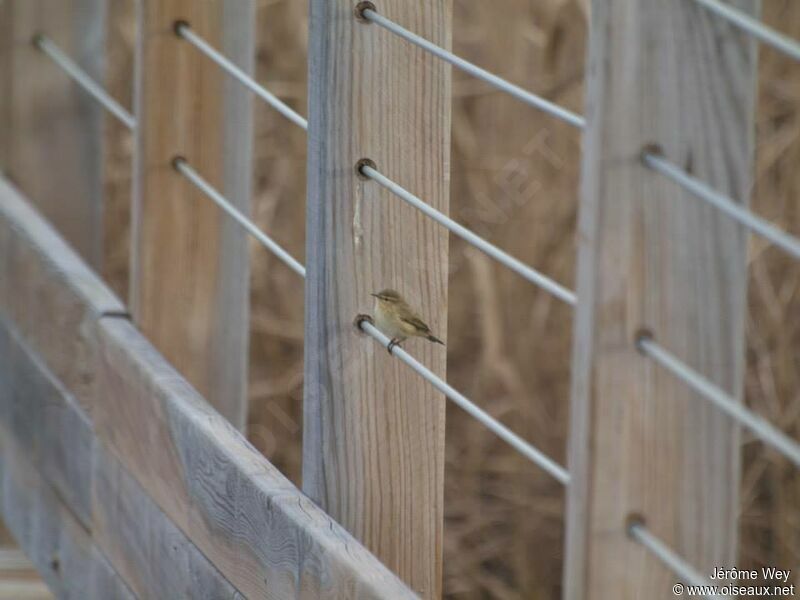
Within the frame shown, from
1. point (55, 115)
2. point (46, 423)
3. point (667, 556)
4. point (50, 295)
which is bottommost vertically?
point (46, 423)

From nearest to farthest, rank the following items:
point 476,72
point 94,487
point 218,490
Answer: point 476,72
point 218,490
point 94,487

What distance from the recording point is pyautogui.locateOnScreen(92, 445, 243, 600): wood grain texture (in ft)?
6.52

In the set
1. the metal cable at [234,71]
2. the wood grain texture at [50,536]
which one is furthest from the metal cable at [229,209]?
the wood grain texture at [50,536]

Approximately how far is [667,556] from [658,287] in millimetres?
193

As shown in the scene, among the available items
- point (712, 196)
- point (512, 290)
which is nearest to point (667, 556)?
point (712, 196)

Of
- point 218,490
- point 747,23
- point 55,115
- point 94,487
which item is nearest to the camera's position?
point 747,23

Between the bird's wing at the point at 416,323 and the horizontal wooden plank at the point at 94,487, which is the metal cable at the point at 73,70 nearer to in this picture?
the horizontal wooden plank at the point at 94,487

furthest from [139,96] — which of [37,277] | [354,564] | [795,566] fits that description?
[795,566]

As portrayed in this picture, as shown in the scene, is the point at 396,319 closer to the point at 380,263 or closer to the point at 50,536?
the point at 380,263

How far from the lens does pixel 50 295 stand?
102 inches

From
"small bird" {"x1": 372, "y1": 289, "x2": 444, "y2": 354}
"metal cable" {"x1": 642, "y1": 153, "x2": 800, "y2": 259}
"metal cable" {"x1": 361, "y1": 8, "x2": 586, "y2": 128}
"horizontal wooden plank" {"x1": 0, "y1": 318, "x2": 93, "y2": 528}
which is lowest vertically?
"horizontal wooden plank" {"x1": 0, "y1": 318, "x2": 93, "y2": 528}

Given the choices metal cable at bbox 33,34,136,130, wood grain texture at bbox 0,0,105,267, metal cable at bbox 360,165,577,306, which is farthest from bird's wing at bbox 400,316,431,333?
wood grain texture at bbox 0,0,105,267

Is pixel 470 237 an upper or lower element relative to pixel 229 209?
upper

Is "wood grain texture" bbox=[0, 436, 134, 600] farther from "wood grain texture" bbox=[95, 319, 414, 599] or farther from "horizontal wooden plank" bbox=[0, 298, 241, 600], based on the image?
"wood grain texture" bbox=[95, 319, 414, 599]
